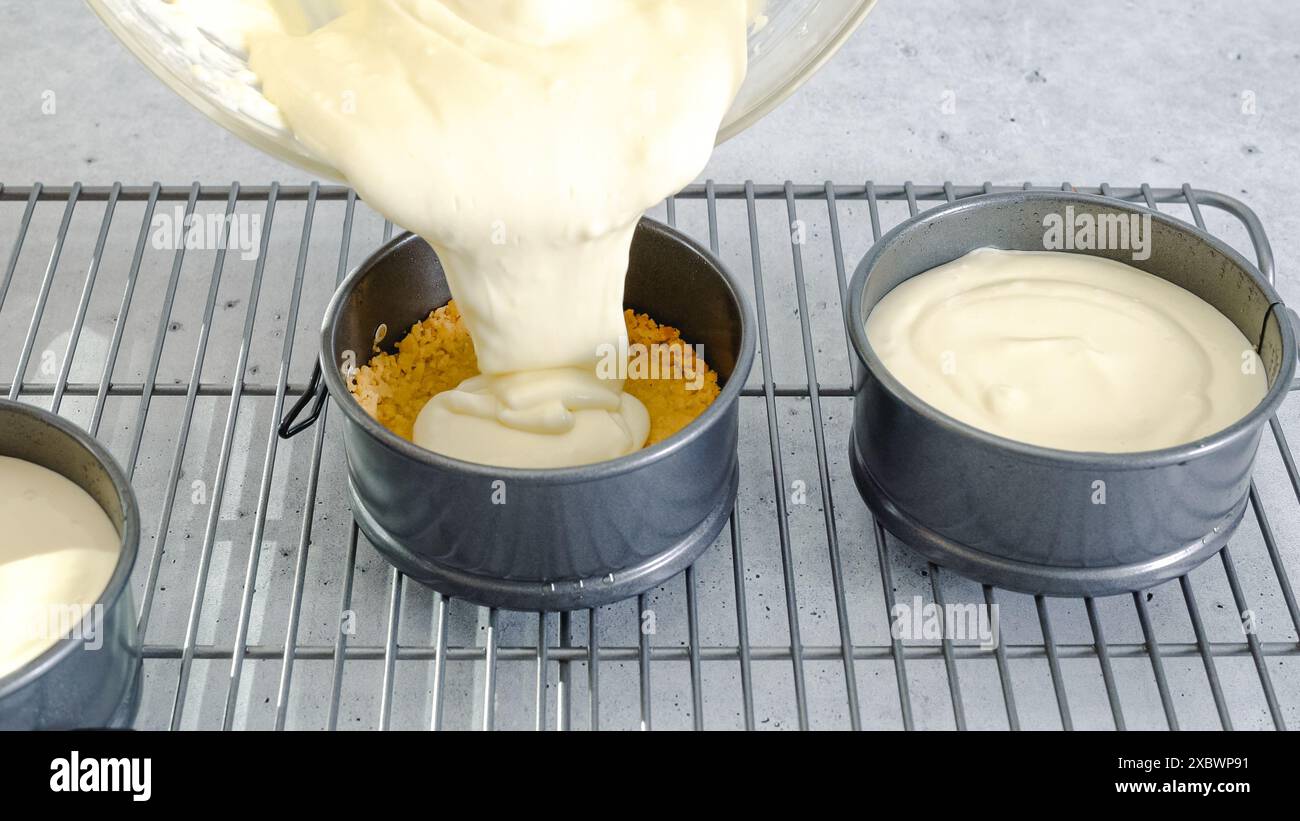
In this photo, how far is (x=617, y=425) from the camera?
1.32 m

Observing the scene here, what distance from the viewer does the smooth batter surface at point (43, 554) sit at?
43.9 inches

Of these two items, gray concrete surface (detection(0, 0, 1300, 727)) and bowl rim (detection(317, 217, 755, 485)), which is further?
gray concrete surface (detection(0, 0, 1300, 727))

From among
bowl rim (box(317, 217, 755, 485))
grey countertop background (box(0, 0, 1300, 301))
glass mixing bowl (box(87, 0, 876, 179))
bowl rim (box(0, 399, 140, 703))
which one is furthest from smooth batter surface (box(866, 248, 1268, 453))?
bowl rim (box(0, 399, 140, 703))

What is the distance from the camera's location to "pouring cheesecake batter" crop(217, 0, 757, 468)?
113 centimetres

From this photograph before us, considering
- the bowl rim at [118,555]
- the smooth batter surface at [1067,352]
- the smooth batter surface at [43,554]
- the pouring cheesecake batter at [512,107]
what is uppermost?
the pouring cheesecake batter at [512,107]

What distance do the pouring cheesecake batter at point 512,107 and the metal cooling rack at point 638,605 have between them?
32cm

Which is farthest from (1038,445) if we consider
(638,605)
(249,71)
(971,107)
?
(971,107)

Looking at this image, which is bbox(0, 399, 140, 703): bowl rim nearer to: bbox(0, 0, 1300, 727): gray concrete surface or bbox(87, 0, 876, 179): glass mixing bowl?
bbox(0, 0, 1300, 727): gray concrete surface

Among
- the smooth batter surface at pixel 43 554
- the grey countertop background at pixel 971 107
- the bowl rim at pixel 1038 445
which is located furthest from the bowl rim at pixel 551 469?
the grey countertop background at pixel 971 107

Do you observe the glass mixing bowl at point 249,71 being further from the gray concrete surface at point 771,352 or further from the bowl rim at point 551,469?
the gray concrete surface at point 771,352

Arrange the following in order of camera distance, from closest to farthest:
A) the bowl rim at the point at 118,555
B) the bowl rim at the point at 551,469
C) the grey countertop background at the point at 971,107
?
the bowl rim at the point at 118,555
the bowl rim at the point at 551,469
the grey countertop background at the point at 971,107

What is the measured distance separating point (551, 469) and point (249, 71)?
0.39 m

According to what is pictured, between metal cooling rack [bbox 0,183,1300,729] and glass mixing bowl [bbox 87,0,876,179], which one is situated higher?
glass mixing bowl [bbox 87,0,876,179]

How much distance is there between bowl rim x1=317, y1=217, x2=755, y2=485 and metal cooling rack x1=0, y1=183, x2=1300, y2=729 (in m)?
0.13
